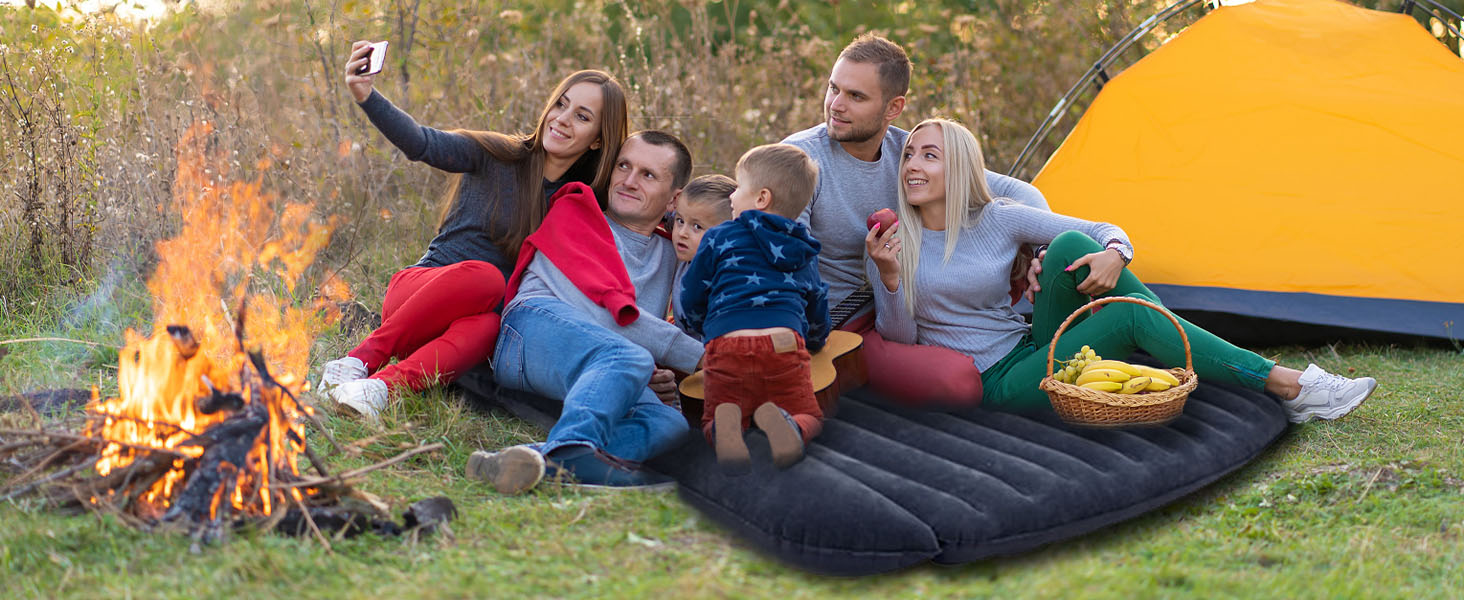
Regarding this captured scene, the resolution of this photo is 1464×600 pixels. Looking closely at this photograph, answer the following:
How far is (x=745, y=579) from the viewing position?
2.64 m

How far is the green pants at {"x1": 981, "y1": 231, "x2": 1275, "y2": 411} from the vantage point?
13.0 ft

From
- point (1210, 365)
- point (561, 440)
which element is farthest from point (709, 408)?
point (1210, 365)

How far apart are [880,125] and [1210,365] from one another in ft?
4.73

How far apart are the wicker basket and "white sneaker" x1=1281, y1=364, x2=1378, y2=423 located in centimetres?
44

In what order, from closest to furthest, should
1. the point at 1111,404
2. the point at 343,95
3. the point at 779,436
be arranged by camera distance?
1. the point at 779,436
2. the point at 1111,404
3. the point at 343,95

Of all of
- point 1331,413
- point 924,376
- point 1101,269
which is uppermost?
point 1101,269

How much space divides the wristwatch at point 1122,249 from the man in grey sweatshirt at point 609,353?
1.47 metres

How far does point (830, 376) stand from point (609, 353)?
0.75 m

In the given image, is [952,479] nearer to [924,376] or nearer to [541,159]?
[924,376]

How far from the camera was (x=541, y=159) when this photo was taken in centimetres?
430

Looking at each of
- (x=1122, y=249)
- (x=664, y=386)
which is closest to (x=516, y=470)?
(x=664, y=386)

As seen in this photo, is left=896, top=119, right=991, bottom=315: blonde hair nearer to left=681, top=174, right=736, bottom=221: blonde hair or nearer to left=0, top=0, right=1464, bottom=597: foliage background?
left=681, top=174, right=736, bottom=221: blonde hair

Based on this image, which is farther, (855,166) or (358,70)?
(855,166)

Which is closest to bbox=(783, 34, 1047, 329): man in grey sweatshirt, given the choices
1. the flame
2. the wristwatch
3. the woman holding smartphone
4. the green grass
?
the wristwatch
